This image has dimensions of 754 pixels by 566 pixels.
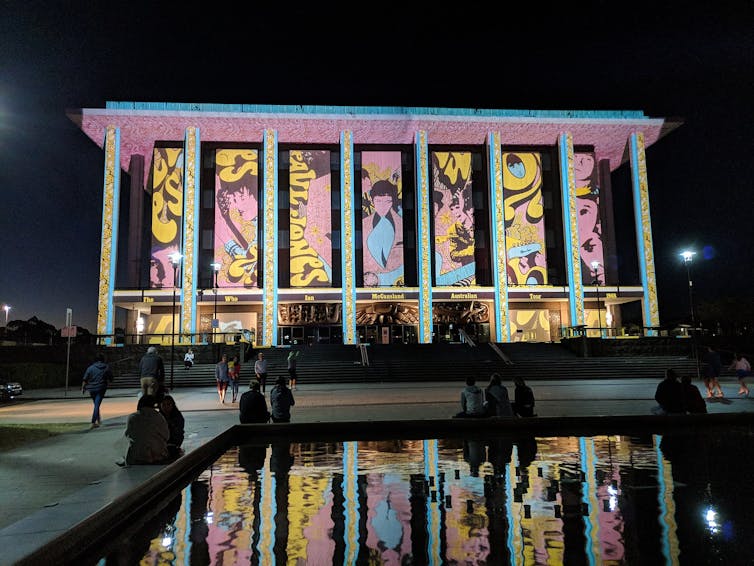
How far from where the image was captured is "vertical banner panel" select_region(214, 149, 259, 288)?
4241 centimetres

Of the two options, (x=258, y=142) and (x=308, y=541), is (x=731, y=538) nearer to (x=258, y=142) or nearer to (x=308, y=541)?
(x=308, y=541)

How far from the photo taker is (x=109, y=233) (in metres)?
40.8

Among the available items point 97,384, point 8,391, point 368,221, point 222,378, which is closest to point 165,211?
point 368,221

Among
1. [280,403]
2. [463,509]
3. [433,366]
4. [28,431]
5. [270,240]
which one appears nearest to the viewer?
[463,509]

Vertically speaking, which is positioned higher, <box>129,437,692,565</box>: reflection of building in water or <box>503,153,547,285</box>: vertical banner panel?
<box>503,153,547,285</box>: vertical banner panel

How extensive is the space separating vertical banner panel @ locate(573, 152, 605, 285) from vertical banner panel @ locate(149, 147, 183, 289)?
32181 mm

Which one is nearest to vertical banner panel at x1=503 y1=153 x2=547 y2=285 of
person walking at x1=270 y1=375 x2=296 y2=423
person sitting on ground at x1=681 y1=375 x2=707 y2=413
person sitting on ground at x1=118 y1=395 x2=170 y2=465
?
person sitting on ground at x1=681 y1=375 x2=707 y2=413

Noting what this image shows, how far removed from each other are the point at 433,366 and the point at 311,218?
1920 cm

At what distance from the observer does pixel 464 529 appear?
4824 millimetres

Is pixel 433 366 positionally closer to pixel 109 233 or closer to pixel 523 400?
pixel 523 400

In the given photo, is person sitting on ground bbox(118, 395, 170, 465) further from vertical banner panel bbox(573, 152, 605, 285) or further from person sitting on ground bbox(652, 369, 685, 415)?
vertical banner panel bbox(573, 152, 605, 285)

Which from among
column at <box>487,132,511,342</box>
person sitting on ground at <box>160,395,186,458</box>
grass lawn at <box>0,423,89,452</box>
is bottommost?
grass lawn at <box>0,423,89,452</box>

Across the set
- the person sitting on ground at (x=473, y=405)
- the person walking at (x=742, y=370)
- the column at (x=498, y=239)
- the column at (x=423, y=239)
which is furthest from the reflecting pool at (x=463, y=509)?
the column at (x=498, y=239)

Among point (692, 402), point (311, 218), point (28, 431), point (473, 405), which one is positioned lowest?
point (28, 431)
